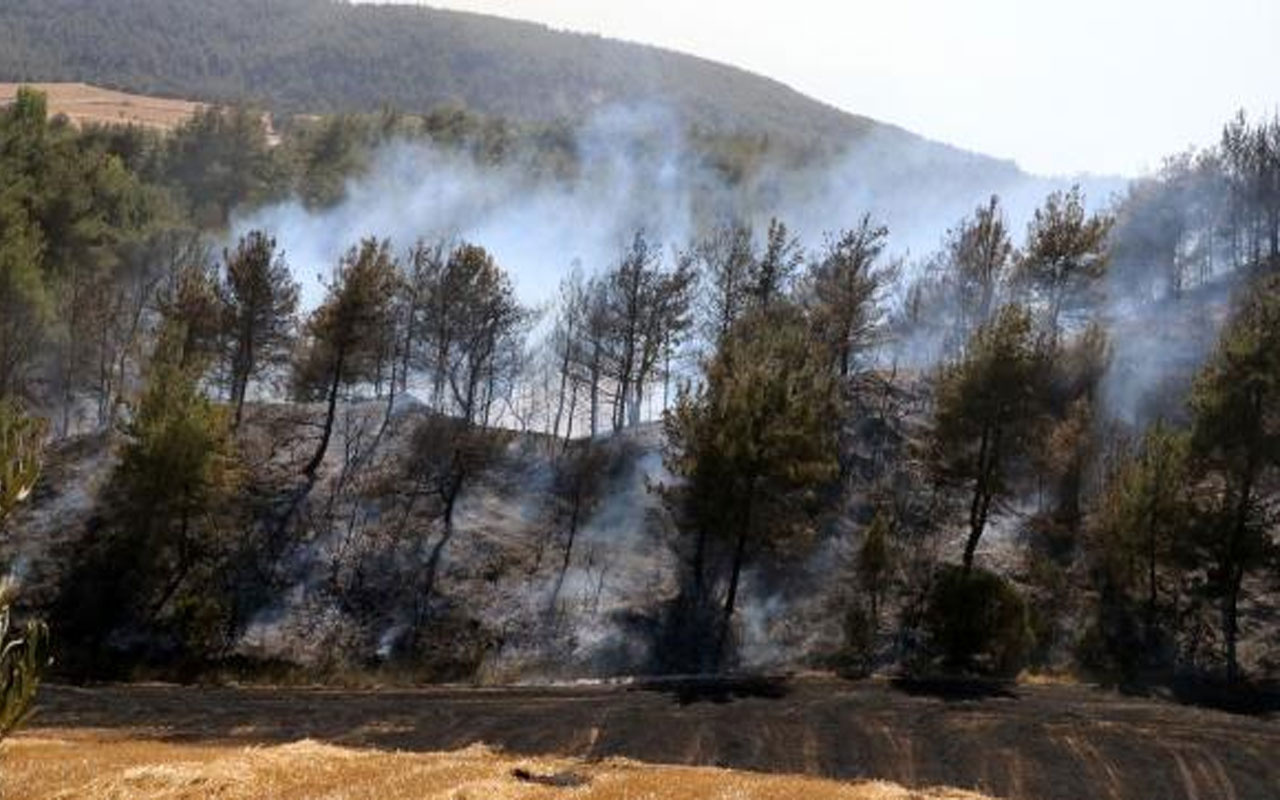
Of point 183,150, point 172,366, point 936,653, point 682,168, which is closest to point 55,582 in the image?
point 172,366

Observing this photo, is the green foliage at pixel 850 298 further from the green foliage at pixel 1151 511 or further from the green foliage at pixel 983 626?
the green foliage at pixel 983 626

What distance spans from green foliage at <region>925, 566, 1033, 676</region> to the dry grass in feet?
58.5

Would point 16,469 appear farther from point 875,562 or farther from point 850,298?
point 850,298

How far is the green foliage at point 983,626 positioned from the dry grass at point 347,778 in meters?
17.8

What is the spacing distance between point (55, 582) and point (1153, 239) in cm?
8317

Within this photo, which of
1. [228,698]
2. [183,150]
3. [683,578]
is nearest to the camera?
[228,698]

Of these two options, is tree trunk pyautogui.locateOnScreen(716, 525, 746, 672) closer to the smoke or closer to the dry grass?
the dry grass

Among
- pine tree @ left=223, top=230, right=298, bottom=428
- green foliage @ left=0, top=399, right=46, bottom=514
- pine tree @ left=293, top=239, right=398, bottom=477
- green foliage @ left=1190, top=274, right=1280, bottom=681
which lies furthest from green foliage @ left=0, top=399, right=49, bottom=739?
pine tree @ left=223, top=230, right=298, bottom=428

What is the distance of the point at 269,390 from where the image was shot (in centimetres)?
7681

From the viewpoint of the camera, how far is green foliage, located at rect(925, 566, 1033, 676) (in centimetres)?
4297

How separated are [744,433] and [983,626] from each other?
38.9 feet

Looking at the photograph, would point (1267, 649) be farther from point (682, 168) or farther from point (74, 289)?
point (682, 168)

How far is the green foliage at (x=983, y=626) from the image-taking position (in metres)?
43.0

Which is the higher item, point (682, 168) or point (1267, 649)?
point (682, 168)
